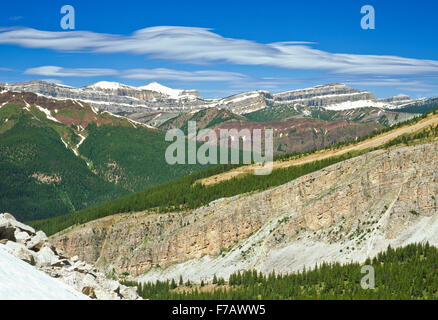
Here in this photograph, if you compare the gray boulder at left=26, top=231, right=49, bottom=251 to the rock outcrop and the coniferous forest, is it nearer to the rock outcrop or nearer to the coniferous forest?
the rock outcrop

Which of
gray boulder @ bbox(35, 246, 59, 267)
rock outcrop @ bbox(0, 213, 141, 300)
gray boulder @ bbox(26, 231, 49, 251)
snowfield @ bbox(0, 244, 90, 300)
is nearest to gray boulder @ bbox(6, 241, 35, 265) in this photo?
rock outcrop @ bbox(0, 213, 141, 300)

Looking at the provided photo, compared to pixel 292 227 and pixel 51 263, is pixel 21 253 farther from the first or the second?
pixel 292 227

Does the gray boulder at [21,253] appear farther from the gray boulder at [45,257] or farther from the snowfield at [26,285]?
the snowfield at [26,285]

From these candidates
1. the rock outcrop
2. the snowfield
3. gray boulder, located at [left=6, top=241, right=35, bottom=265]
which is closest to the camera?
the snowfield

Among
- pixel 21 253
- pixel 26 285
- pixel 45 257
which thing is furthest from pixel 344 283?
pixel 26 285
